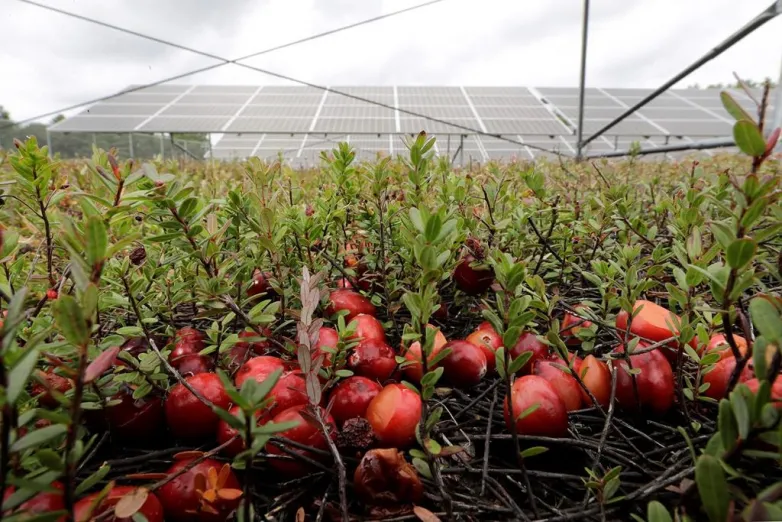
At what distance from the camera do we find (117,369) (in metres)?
0.62

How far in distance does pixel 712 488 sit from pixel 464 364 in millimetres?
449

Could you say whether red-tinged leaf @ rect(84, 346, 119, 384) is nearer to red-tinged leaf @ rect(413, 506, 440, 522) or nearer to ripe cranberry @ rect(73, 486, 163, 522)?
ripe cranberry @ rect(73, 486, 163, 522)

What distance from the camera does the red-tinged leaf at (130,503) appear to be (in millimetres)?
436

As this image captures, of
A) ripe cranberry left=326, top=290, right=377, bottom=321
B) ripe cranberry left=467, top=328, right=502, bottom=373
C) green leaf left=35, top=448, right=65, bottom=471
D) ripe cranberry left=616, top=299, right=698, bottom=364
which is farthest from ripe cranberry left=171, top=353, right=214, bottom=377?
ripe cranberry left=616, top=299, right=698, bottom=364

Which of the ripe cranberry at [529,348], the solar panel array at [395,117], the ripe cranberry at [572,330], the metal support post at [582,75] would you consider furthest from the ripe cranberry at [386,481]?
the solar panel array at [395,117]

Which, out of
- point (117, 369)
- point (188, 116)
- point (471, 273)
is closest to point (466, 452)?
point (471, 273)

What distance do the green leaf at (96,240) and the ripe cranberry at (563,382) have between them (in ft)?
2.08

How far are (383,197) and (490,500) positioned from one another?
71 cm

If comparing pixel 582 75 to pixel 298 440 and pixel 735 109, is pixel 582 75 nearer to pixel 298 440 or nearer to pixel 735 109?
pixel 735 109

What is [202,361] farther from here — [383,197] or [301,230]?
[383,197]

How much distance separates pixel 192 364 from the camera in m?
0.72

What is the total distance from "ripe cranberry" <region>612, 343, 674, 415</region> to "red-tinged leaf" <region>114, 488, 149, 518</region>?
2.13 feet

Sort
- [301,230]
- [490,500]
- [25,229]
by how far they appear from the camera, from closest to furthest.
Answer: [490,500] → [301,230] → [25,229]

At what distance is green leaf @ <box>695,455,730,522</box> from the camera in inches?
13.4
